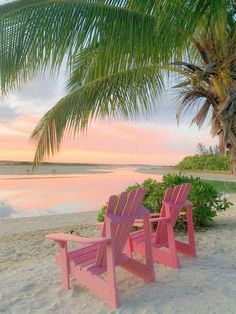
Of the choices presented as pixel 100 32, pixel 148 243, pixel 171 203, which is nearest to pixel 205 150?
pixel 100 32

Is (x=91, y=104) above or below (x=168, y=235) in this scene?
above

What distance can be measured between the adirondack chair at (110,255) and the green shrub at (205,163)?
21627 mm

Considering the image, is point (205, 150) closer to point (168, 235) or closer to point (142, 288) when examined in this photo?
point (168, 235)

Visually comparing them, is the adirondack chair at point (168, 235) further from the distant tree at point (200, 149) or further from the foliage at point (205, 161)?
the distant tree at point (200, 149)

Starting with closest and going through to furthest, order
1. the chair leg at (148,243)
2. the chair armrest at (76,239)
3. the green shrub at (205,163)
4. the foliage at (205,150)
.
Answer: the chair armrest at (76,239) < the chair leg at (148,243) < the green shrub at (205,163) < the foliage at (205,150)

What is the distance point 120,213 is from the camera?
3.27 metres

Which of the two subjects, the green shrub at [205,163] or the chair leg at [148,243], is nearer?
the chair leg at [148,243]

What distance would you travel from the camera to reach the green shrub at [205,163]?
83.0 feet

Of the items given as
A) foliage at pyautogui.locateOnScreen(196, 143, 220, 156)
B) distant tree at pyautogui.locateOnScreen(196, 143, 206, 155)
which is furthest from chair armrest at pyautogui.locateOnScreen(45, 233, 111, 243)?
distant tree at pyautogui.locateOnScreen(196, 143, 206, 155)

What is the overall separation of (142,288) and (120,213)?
759 mm

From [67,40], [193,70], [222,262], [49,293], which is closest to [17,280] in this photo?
[49,293]

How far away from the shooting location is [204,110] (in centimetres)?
821

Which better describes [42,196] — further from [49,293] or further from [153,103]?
[49,293]

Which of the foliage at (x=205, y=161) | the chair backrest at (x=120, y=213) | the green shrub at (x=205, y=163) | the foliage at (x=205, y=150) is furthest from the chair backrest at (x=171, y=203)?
the foliage at (x=205, y=150)
